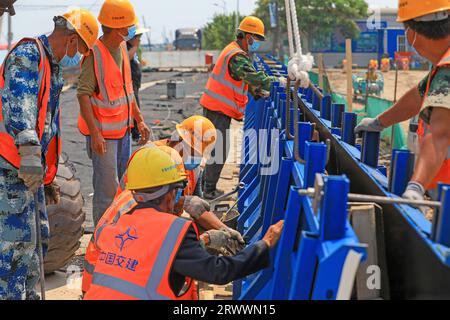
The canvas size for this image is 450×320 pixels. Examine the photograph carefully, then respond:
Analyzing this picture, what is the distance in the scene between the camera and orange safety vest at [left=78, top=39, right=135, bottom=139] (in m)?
5.71

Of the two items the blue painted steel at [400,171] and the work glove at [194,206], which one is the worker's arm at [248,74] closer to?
the work glove at [194,206]

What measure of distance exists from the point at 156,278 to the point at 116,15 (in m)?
3.28

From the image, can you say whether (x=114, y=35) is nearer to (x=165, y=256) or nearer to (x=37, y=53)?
(x=37, y=53)

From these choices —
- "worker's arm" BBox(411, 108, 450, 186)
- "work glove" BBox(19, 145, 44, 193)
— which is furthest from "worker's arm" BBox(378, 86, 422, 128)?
"work glove" BBox(19, 145, 44, 193)

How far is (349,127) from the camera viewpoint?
4.33m

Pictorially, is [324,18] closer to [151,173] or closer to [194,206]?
[194,206]

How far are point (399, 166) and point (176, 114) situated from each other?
1439cm

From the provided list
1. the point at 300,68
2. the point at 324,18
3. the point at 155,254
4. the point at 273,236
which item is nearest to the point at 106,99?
the point at 300,68

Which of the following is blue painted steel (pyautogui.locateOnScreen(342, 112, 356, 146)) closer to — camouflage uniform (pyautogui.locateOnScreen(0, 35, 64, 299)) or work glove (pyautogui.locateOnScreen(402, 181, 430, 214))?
work glove (pyautogui.locateOnScreen(402, 181, 430, 214))

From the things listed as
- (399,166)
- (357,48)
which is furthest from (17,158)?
(357,48)

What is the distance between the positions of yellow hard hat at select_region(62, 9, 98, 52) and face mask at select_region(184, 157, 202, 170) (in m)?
1.04

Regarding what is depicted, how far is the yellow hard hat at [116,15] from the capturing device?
5691mm

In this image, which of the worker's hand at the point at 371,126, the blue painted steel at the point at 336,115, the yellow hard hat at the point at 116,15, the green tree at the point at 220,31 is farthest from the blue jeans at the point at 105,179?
the green tree at the point at 220,31
